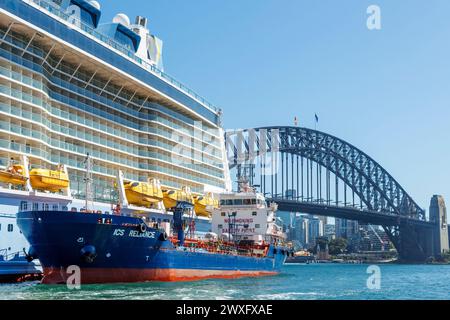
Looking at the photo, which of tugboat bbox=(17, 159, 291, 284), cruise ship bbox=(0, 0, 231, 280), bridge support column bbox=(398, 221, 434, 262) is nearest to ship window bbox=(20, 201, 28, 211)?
cruise ship bbox=(0, 0, 231, 280)

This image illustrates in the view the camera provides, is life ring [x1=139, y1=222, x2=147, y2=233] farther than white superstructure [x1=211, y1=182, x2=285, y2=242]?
No

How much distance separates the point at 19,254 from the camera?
33.5 m

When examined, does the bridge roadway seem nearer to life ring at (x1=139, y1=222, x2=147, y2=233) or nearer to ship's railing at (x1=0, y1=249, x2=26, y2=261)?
life ring at (x1=139, y1=222, x2=147, y2=233)

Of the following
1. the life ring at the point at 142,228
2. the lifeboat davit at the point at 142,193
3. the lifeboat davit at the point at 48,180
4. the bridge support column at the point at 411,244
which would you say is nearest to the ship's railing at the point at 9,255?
the lifeboat davit at the point at 48,180

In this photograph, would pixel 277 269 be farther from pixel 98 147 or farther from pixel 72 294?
pixel 72 294

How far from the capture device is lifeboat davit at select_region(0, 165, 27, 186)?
3369 centimetres

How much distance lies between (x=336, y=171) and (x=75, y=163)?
10229 centimetres

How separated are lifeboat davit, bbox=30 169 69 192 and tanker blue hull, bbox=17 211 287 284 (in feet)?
14.4

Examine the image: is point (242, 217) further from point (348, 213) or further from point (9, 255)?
point (348, 213)

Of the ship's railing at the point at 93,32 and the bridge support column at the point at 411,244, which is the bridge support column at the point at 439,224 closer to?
the bridge support column at the point at 411,244

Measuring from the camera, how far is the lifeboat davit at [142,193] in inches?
1786

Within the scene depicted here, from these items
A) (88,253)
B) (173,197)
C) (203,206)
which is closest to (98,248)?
(88,253)

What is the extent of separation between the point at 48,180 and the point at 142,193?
10729 mm
